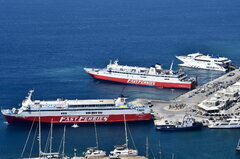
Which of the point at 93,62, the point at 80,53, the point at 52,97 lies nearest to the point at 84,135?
the point at 52,97

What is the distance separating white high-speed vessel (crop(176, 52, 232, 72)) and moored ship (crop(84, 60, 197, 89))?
21.2 m

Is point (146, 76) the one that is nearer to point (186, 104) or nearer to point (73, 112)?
point (186, 104)

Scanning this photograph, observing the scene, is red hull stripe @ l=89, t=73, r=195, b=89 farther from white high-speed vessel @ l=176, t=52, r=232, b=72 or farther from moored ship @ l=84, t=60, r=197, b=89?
white high-speed vessel @ l=176, t=52, r=232, b=72

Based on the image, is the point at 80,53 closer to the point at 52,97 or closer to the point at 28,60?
the point at 28,60

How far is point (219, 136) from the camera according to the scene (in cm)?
11331

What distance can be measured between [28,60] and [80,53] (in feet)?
69.9

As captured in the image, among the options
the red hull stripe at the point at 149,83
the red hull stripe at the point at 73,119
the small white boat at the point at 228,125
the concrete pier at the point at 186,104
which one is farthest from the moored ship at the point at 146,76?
the red hull stripe at the point at 73,119

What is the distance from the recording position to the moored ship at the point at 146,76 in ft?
491

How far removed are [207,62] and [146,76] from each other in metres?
30.8

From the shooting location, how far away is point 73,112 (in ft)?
392

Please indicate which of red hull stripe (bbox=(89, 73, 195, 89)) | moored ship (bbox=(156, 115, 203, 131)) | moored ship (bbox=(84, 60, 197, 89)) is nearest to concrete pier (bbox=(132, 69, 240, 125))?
moored ship (bbox=(156, 115, 203, 131))

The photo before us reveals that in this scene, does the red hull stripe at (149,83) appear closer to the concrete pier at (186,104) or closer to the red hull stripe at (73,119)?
the concrete pier at (186,104)

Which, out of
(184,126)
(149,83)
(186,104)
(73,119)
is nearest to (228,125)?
(184,126)

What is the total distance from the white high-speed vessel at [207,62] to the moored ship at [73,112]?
57.7 m
